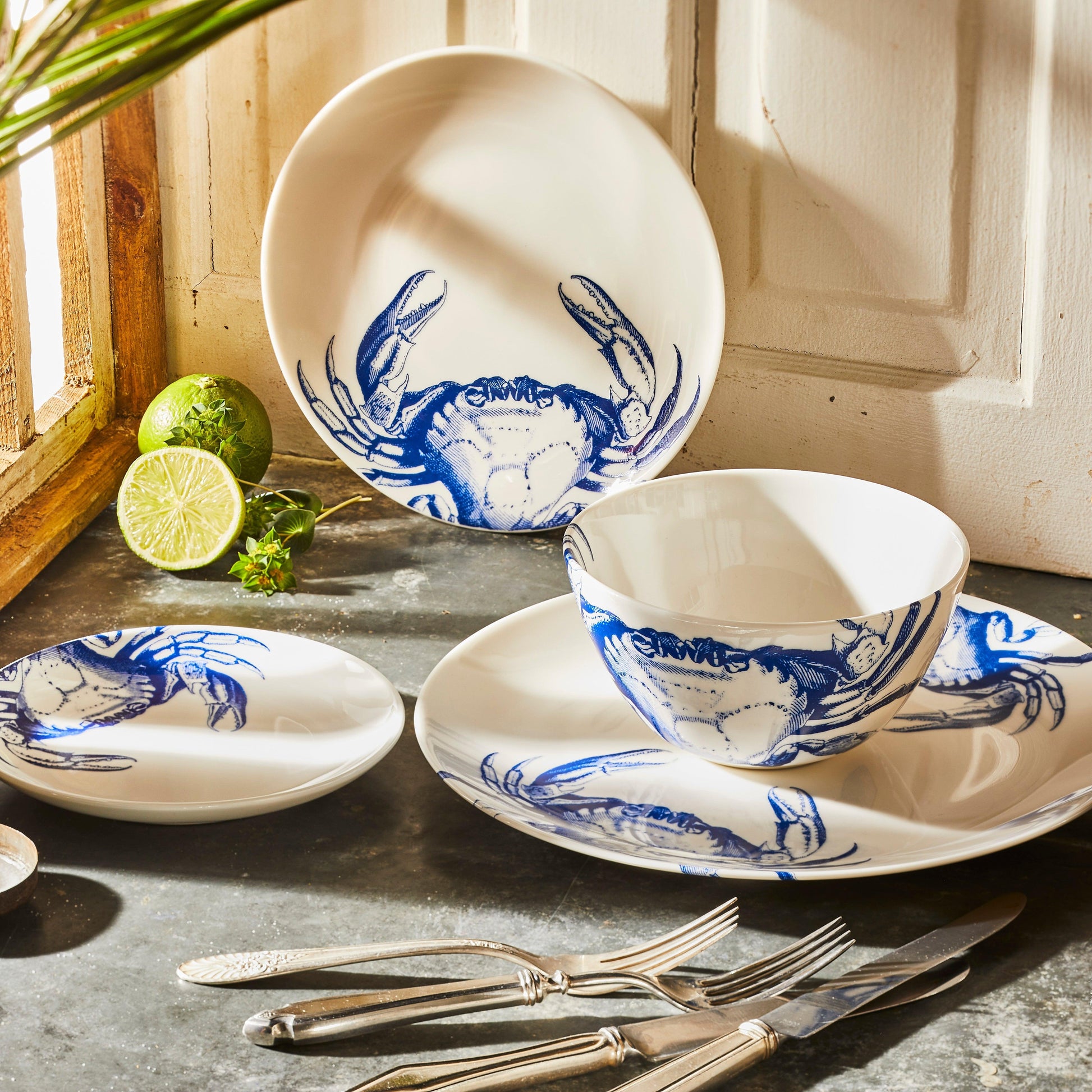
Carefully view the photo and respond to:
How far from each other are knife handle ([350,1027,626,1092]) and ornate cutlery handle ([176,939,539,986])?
0.04m

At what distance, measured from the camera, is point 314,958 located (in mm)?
522

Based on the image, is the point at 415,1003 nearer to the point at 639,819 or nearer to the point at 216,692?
the point at 639,819

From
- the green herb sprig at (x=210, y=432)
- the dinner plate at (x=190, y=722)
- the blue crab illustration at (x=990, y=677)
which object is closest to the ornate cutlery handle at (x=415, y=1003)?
the dinner plate at (x=190, y=722)

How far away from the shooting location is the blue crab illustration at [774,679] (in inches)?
22.0

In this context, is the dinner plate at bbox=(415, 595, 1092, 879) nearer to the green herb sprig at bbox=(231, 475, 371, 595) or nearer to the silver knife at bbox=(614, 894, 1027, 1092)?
the silver knife at bbox=(614, 894, 1027, 1092)

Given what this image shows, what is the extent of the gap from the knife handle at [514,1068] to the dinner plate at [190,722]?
0.58 ft

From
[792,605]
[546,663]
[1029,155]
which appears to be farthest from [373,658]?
[1029,155]

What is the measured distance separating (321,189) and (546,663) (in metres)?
0.46

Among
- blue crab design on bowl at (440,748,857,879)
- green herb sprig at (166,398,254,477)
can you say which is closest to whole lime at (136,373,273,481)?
green herb sprig at (166,398,254,477)

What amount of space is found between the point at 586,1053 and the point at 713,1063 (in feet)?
0.16

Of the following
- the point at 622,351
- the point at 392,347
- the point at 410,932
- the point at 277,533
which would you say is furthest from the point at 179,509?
the point at 410,932

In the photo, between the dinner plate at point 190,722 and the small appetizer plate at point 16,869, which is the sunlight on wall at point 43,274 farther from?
the small appetizer plate at point 16,869

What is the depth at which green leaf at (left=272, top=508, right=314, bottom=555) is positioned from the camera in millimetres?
954

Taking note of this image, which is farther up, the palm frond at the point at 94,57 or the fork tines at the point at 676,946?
the palm frond at the point at 94,57
